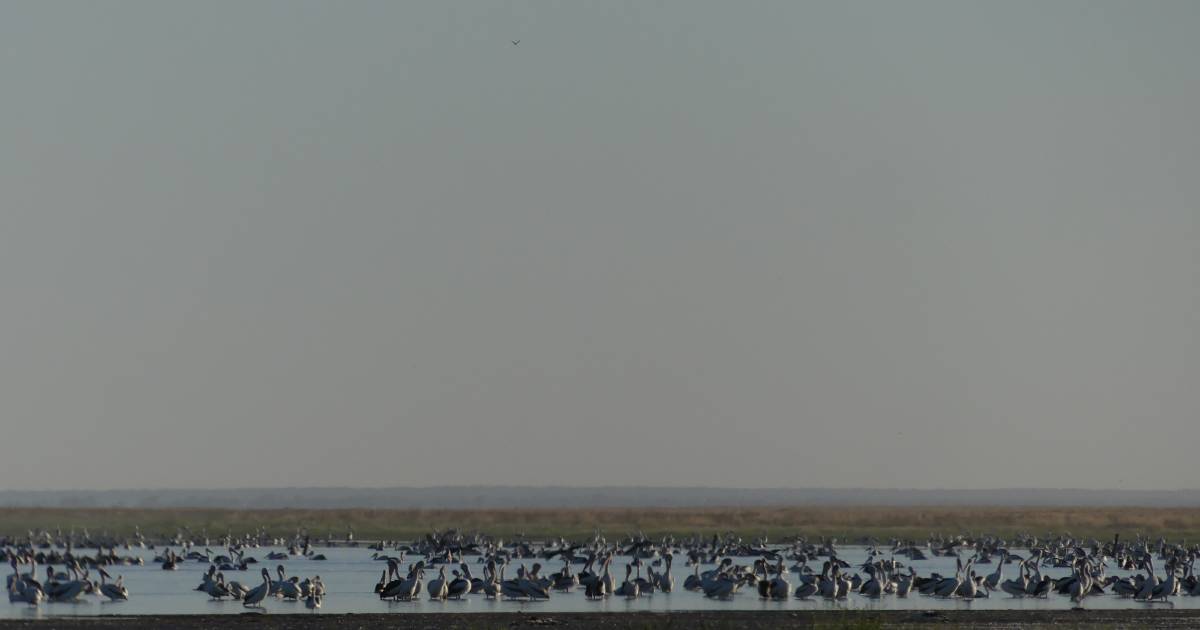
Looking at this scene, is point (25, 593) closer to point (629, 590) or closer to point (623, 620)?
point (629, 590)

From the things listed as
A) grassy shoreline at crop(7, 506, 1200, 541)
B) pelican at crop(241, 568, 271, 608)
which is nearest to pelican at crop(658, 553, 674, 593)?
pelican at crop(241, 568, 271, 608)

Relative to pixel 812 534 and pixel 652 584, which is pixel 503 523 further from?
pixel 652 584

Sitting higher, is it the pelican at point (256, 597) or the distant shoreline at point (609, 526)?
the distant shoreline at point (609, 526)

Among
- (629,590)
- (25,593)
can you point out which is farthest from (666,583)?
(25,593)

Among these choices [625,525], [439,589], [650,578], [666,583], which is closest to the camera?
[439,589]

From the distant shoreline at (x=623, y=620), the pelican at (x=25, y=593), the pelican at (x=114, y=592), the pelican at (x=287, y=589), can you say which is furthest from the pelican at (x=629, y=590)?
the pelican at (x=25, y=593)

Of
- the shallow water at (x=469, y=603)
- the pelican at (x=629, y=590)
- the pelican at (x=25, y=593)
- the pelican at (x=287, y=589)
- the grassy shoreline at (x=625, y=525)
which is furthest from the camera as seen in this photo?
the grassy shoreline at (x=625, y=525)

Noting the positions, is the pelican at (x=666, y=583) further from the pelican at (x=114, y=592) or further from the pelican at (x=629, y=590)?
the pelican at (x=114, y=592)

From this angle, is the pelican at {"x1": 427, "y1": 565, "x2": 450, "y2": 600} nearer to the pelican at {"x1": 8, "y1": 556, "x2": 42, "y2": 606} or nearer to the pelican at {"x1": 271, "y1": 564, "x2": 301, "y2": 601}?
the pelican at {"x1": 271, "y1": 564, "x2": 301, "y2": 601}

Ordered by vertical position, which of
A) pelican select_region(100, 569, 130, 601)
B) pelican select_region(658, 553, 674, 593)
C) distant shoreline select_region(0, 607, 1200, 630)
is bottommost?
distant shoreline select_region(0, 607, 1200, 630)

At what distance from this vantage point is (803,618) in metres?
30.2

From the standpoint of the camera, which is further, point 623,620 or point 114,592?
point 114,592

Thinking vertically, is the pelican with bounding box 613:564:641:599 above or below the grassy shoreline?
below

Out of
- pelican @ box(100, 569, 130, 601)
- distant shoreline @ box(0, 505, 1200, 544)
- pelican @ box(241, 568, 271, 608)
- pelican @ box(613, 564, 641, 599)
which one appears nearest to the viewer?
pelican @ box(241, 568, 271, 608)
